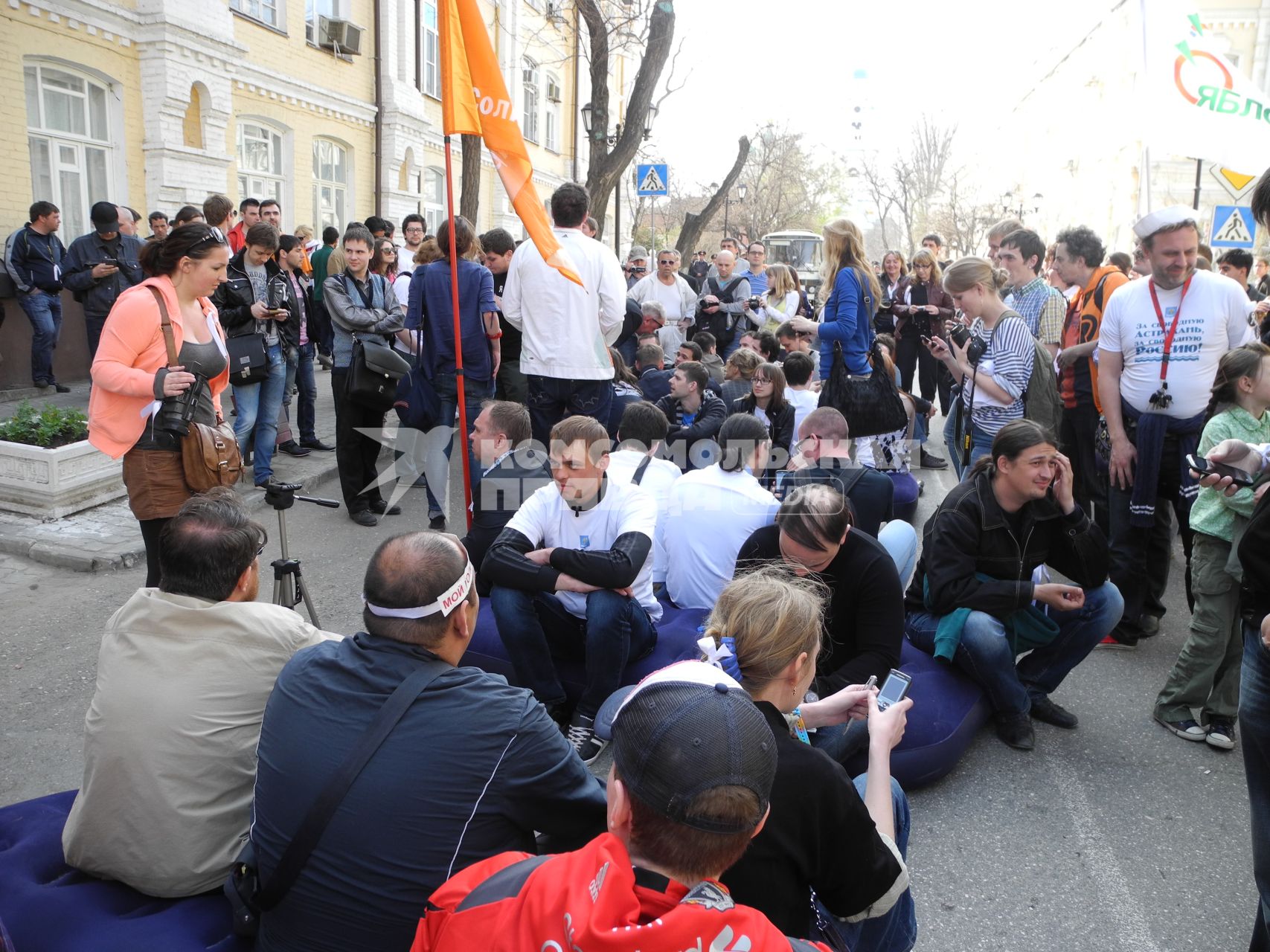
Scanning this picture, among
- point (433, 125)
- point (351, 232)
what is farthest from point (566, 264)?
point (433, 125)

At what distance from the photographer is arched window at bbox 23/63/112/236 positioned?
11.1m

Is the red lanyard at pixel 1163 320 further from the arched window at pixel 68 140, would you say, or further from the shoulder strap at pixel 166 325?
the arched window at pixel 68 140

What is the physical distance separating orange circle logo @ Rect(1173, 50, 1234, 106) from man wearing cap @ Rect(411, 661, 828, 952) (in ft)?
19.4

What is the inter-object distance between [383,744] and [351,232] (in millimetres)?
5693

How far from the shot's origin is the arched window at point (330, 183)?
55.8ft

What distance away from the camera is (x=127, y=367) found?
4027 mm

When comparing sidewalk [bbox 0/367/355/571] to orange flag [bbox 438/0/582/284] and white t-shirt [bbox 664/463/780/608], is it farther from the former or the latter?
white t-shirt [bbox 664/463/780/608]

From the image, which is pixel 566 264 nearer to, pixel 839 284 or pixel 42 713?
pixel 839 284

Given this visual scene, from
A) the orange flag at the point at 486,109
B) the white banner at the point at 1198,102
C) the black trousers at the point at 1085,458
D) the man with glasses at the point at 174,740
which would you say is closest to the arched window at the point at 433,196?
the orange flag at the point at 486,109

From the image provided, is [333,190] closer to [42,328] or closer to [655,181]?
[655,181]

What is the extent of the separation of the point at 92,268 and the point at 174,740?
886cm

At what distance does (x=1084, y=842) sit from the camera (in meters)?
3.38

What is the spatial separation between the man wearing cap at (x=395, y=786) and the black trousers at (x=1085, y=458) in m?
4.56

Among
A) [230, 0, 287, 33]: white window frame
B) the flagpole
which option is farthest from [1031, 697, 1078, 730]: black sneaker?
[230, 0, 287, 33]: white window frame
